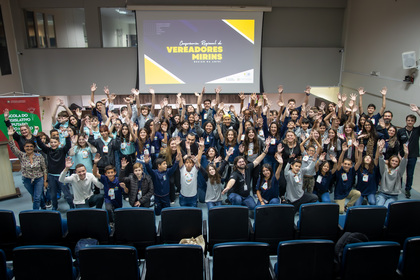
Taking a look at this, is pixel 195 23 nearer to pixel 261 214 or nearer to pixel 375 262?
pixel 261 214

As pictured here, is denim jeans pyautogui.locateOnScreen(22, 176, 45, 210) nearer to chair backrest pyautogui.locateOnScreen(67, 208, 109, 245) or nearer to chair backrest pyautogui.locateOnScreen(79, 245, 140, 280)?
chair backrest pyautogui.locateOnScreen(67, 208, 109, 245)

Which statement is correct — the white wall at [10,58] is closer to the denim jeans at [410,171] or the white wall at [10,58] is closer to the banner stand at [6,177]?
the banner stand at [6,177]

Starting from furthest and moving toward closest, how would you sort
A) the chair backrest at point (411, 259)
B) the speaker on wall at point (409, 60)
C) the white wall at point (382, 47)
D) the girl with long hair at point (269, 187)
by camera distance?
1. the white wall at point (382, 47)
2. the speaker on wall at point (409, 60)
3. the girl with long hair at point (269, 187)
4. the chair backrest at point (411, 259)

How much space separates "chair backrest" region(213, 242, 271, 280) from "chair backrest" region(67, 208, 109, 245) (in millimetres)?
1425

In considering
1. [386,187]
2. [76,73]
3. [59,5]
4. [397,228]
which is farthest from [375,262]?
[59,5]

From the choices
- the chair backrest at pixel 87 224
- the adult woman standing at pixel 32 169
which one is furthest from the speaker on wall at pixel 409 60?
the adult woman standing at pixel 32 169

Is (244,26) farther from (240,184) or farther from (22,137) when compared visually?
(22,137)

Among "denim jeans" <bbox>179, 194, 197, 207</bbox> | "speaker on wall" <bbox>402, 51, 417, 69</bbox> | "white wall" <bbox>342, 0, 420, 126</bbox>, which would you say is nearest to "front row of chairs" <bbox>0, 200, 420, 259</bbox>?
"denim jeans" <bbox>179, 194, 197, 207</bbox>

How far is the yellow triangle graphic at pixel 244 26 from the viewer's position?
29.8 ft

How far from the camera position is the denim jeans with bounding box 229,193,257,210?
4.68 m

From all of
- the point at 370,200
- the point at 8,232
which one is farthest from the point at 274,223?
the point at 8,232

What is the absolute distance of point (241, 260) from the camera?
2.75 metres

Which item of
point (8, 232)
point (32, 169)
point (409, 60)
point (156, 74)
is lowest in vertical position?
point (8, 232)

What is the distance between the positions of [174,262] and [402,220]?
2771 millimetres
